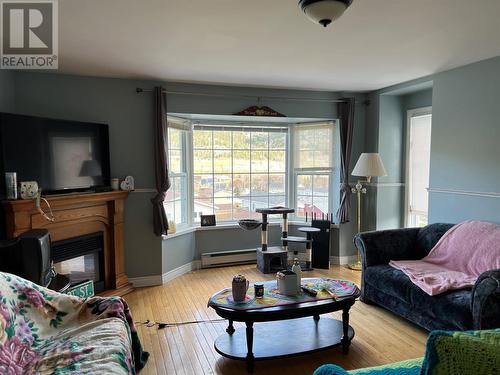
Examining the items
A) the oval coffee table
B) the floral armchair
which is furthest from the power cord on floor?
the floral armchair

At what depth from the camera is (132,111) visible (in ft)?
A: 12.9

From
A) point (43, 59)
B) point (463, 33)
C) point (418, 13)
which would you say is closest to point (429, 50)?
point (463, 33)

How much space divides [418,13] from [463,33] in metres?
0.62

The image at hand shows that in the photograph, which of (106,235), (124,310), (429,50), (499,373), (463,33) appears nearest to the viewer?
(499,373)

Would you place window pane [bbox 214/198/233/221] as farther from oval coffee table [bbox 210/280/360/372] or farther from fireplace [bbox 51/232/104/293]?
oval coffee table [bbox 210/280/360/372]

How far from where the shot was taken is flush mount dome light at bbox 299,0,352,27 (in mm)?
1730

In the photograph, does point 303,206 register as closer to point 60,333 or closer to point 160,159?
point 160,159

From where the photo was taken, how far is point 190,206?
4727 mm

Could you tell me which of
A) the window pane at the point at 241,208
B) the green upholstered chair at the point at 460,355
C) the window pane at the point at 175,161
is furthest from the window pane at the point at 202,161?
the green upholstered chair at the point at 460,355

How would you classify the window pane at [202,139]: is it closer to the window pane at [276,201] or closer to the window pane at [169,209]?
the window pane at [169,209]

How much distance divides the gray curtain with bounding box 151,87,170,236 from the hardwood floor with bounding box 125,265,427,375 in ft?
2.53

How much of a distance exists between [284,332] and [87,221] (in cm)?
222

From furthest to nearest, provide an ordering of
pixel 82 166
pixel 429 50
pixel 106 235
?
pixel 106 235
pixel 82 166
pixel 429 50

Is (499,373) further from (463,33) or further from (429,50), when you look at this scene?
(429,50)
